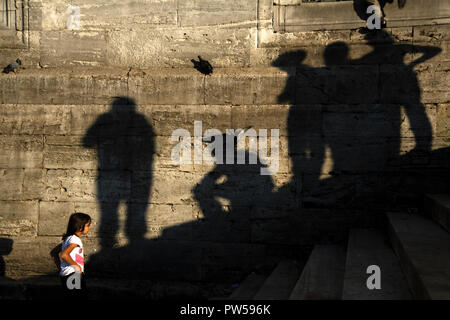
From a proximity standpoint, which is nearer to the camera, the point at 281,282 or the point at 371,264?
the point at 371,264

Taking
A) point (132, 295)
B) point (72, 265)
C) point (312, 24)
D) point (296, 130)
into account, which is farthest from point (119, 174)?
point (312, 24)

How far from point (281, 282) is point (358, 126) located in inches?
100

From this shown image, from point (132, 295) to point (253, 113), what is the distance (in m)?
3.34

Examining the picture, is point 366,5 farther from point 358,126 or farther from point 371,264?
point 371,264

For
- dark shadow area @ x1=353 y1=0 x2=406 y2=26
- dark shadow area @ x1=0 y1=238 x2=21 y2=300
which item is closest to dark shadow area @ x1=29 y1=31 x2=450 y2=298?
dark shadow area @ x1=353 y1=0 x2=406 y2=26

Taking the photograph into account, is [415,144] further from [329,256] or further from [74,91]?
[74,91]

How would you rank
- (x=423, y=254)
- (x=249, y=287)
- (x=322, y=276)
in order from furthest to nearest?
(x=249, y=287) → (x=322, y=276) → (x=423, y=254)

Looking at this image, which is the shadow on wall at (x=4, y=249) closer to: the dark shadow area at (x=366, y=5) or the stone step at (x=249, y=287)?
the stone step at (x=249, y=287)

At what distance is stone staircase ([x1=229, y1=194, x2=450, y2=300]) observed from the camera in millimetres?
3164

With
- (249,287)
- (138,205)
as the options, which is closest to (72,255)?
(138,205)

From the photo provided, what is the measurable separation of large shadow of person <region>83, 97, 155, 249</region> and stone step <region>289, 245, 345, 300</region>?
8.92 feet

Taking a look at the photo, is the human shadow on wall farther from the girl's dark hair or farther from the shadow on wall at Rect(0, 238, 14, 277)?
the shadow on wall at Rect(0, 238, 14, 277)

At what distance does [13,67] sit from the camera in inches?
257

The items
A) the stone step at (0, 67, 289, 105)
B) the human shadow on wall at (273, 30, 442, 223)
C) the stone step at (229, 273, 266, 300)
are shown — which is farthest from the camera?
the stone step at (0, 67, 289, 105)
